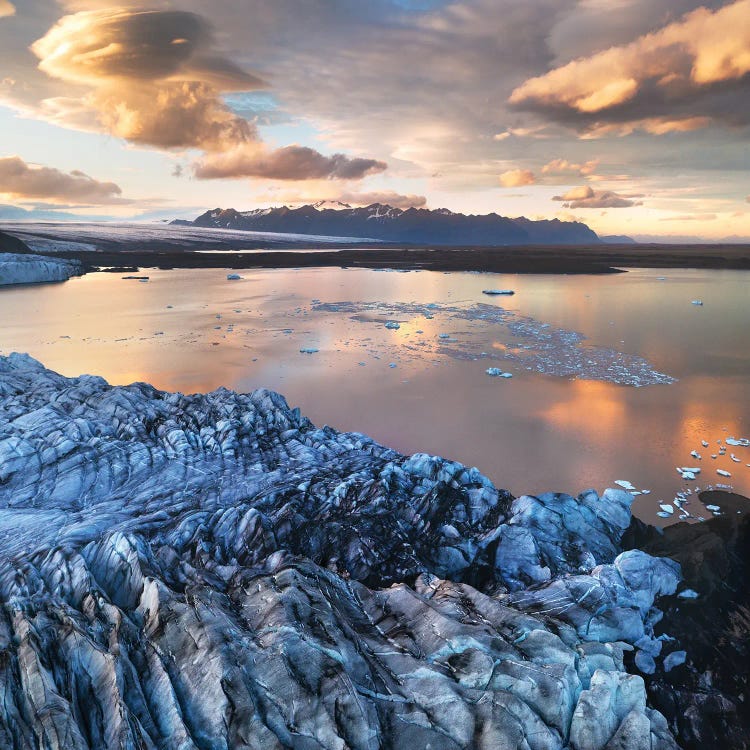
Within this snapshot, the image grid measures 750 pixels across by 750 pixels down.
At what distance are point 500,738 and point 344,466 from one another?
6.42 metres

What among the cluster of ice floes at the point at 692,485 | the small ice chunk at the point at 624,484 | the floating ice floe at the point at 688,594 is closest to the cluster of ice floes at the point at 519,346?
the cluster of ice floes at the point at 692,485

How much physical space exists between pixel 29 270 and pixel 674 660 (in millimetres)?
57495

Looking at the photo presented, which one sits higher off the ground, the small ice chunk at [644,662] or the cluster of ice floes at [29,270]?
the cluster of ice floes at [29,270]

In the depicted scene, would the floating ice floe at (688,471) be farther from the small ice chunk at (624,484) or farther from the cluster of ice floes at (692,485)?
the small ice chunk at (624,484)

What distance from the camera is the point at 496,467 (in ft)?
38.3

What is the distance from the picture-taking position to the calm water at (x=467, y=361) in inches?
488

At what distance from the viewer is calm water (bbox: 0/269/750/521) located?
12391 mm

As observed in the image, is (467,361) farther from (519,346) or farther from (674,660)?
(674,660)

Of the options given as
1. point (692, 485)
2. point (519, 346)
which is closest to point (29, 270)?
point (519, 346)

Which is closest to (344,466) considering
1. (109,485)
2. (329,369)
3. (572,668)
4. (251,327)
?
(109,485)

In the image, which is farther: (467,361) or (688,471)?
(467,361)

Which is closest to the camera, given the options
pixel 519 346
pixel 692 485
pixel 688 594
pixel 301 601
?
pixel 301 601

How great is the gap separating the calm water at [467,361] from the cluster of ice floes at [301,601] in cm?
280

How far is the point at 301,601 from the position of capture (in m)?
5.59
